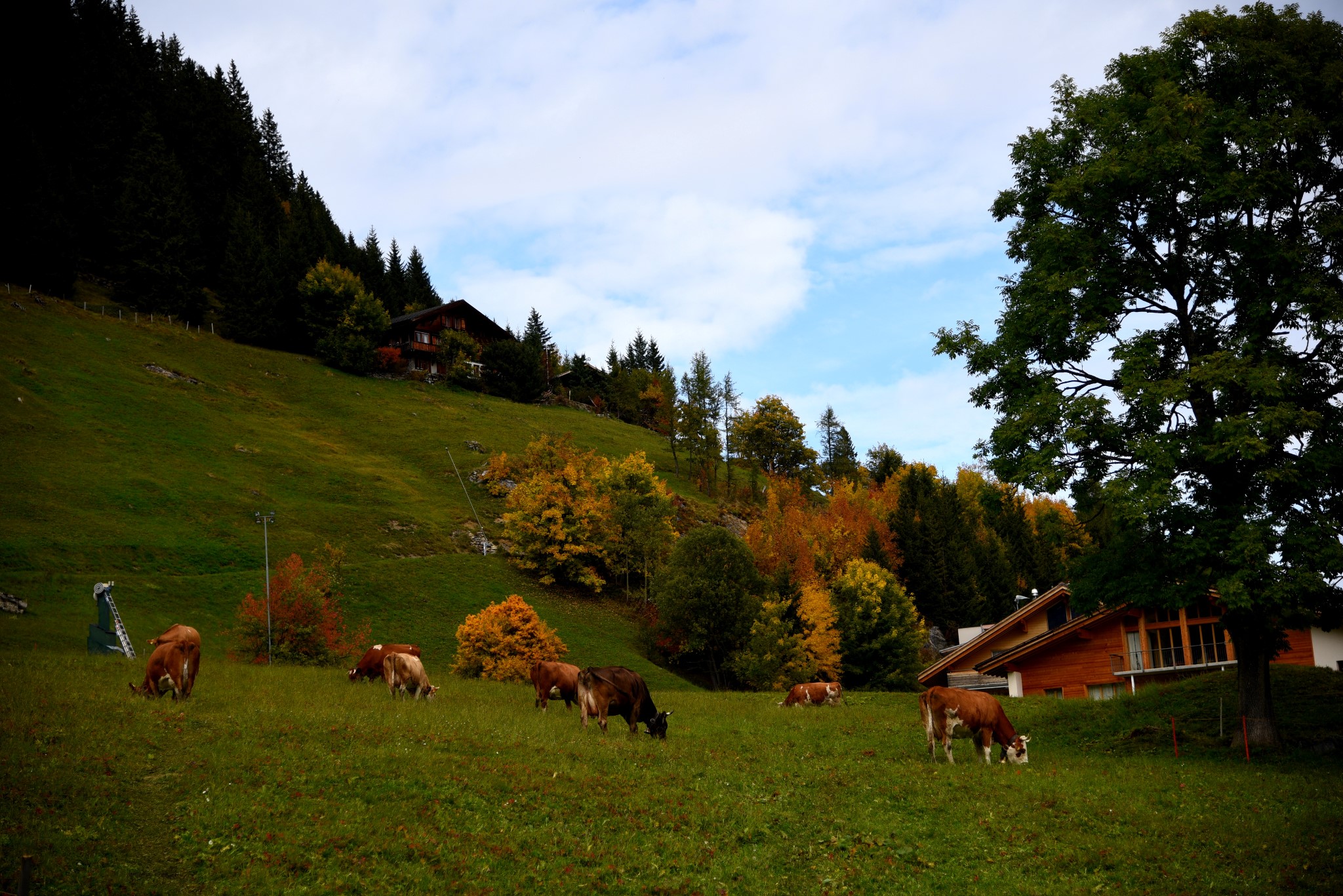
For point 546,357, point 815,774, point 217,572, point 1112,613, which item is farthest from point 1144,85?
point 546,357

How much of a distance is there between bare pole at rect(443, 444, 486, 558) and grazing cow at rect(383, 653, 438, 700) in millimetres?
43073

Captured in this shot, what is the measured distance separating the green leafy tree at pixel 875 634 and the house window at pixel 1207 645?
89.2 feet

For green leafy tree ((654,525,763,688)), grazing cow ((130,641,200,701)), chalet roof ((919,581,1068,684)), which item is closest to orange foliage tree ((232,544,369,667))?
grazing cow ((130,641,200,701))

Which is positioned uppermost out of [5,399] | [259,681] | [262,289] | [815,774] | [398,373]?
[262,289]

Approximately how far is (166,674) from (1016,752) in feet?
69.4

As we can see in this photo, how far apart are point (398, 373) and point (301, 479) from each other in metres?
44.7

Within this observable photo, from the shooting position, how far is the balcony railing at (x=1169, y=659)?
35.9m

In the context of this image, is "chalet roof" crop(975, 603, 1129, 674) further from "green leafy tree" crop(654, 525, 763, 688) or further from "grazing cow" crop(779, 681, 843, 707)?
"green leafy tree" crop(654, 525, 763, 688)

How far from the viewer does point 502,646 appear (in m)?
46.4

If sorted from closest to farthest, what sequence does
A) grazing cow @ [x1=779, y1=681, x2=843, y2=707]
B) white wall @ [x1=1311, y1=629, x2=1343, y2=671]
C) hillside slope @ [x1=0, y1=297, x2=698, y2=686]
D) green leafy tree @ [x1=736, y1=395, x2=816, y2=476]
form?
white wall @ [x1=1311, y1=629, x2=1343, y2=671] → grazing cow @ [x1=779, y1=681, x2=843, y2=707] → hillside slope @ [x1=0, y1=297, x2=698, y2=686] → green leafy tree @ [x1=736, y1=395, x2=816, y2=476]

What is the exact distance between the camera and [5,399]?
71.1 m

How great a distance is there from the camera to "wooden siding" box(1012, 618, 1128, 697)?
121 ft

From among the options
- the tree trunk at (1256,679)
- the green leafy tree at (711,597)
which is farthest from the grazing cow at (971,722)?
Result: the green leafy tree at (711,597)

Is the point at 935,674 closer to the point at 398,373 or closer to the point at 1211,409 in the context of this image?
the point at 1211,409
